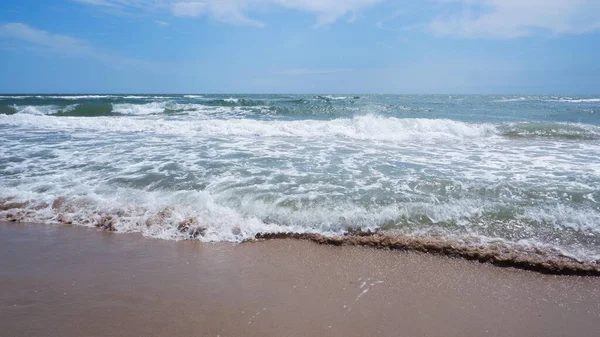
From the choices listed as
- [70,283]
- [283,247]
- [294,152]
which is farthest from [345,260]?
[294,152]

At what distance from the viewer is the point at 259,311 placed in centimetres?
272

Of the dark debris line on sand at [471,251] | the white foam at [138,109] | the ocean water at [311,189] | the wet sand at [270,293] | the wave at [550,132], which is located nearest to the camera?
the wet sand at [270,293]

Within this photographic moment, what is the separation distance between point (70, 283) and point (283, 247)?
2047 millimetres

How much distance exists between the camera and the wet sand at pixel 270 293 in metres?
2.56

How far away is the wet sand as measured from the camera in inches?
101

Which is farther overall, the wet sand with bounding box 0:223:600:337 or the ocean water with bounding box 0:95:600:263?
the ocean water with bounding box 0:95:600:263

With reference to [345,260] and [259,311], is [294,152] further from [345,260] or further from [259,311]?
[259,311]

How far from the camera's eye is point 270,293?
2967 millimetres

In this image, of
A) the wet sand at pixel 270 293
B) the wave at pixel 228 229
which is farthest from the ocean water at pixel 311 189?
the wet sand at pixel 270 293

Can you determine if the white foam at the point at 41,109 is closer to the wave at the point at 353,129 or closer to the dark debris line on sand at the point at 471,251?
the wave at the point at 353,129

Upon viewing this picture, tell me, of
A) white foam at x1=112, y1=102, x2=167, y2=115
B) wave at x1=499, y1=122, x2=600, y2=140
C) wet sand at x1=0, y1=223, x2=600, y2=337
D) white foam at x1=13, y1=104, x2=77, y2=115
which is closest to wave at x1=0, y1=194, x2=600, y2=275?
wet sand at x1=0, y1=223, x2=600, y2=337

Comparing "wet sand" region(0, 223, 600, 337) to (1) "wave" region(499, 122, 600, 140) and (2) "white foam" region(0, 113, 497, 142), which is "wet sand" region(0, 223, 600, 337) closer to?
(2) "white foam" region(0, 113, 497, 142)

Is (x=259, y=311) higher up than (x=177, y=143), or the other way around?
(x=177, y=143)

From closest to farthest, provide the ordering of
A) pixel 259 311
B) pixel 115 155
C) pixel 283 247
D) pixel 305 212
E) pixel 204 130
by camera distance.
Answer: pixel 259 311
pixel 283 247
pixel 305 212
pixel 115 155
pixel 204 130
